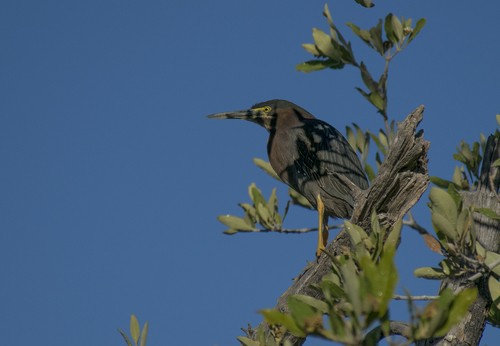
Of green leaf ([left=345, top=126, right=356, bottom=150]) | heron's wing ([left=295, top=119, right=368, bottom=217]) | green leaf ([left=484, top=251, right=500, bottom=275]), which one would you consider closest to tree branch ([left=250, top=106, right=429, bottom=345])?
green leaf ([left=484, top=251, right=500, bottom=275])

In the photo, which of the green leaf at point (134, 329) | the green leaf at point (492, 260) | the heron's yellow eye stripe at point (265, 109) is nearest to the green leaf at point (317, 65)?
the green leaf at point (492, 260)

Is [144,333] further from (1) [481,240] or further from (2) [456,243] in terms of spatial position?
(1) [481,240]

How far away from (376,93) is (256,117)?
4.10 m

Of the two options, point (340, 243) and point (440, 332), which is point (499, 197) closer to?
point (340, 243)

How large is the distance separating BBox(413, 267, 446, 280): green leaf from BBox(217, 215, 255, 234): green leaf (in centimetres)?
227

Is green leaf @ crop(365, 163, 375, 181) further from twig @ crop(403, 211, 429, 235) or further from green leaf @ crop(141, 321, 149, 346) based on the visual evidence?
green leaf @ crop(141, 321, 149, 346)

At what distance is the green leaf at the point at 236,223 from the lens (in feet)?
17.9

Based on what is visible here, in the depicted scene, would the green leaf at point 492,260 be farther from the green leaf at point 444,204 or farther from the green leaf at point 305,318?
the green leaf at point 305,318

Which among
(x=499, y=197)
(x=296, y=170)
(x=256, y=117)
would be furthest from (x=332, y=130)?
(x=499, y=197)

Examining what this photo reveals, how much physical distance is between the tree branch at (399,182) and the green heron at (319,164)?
1.82 m

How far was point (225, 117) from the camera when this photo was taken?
786cm

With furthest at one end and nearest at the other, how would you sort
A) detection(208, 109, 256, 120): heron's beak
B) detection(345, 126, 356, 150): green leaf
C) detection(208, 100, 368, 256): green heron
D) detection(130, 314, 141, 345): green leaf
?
detection(208, 109, 256, 120): heron's beak < detection(208, 100, 368, 256): green heron < detection(345, 126, 356, 150): green leaf < detection(130, 314, 141, 345): green leaf

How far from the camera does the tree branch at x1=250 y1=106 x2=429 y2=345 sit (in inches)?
154

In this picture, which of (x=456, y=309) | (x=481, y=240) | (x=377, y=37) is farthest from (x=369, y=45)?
(x=456, y=309)
